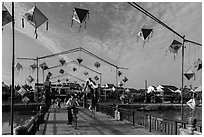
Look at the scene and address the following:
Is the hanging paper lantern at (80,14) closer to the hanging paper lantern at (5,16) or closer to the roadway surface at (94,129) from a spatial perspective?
the hanging paper lantern at (5,16)

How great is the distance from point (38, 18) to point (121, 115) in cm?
934

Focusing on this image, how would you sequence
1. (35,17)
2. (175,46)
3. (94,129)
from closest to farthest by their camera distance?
(35,17) → (175,46) → (94,129)

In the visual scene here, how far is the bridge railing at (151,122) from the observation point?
10227 millimetres

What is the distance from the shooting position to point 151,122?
1181 cm

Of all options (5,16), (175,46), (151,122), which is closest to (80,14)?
(5,16)

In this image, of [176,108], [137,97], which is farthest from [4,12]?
[137,97]

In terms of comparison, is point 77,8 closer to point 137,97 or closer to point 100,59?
point 100,59

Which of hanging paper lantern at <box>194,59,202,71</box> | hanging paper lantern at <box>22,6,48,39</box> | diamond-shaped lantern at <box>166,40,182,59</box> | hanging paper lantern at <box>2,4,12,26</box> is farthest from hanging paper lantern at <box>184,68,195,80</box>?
hanging paper lantern at <box>2,4,12,26</box>

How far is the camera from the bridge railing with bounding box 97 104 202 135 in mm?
10227

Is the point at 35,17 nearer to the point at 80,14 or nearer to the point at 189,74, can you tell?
the point at 80,14

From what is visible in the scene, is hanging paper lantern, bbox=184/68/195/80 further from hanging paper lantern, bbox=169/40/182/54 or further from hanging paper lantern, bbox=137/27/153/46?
hanging paper lantern, bbox=137/27/153/46

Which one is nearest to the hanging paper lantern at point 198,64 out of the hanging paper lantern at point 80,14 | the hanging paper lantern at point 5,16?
the hanging paper lantern at point 80,14

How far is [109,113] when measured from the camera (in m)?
18.5

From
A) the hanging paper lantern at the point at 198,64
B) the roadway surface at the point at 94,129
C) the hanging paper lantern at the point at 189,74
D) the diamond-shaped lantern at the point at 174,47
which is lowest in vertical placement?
the roadway surface at the point at 94,129
